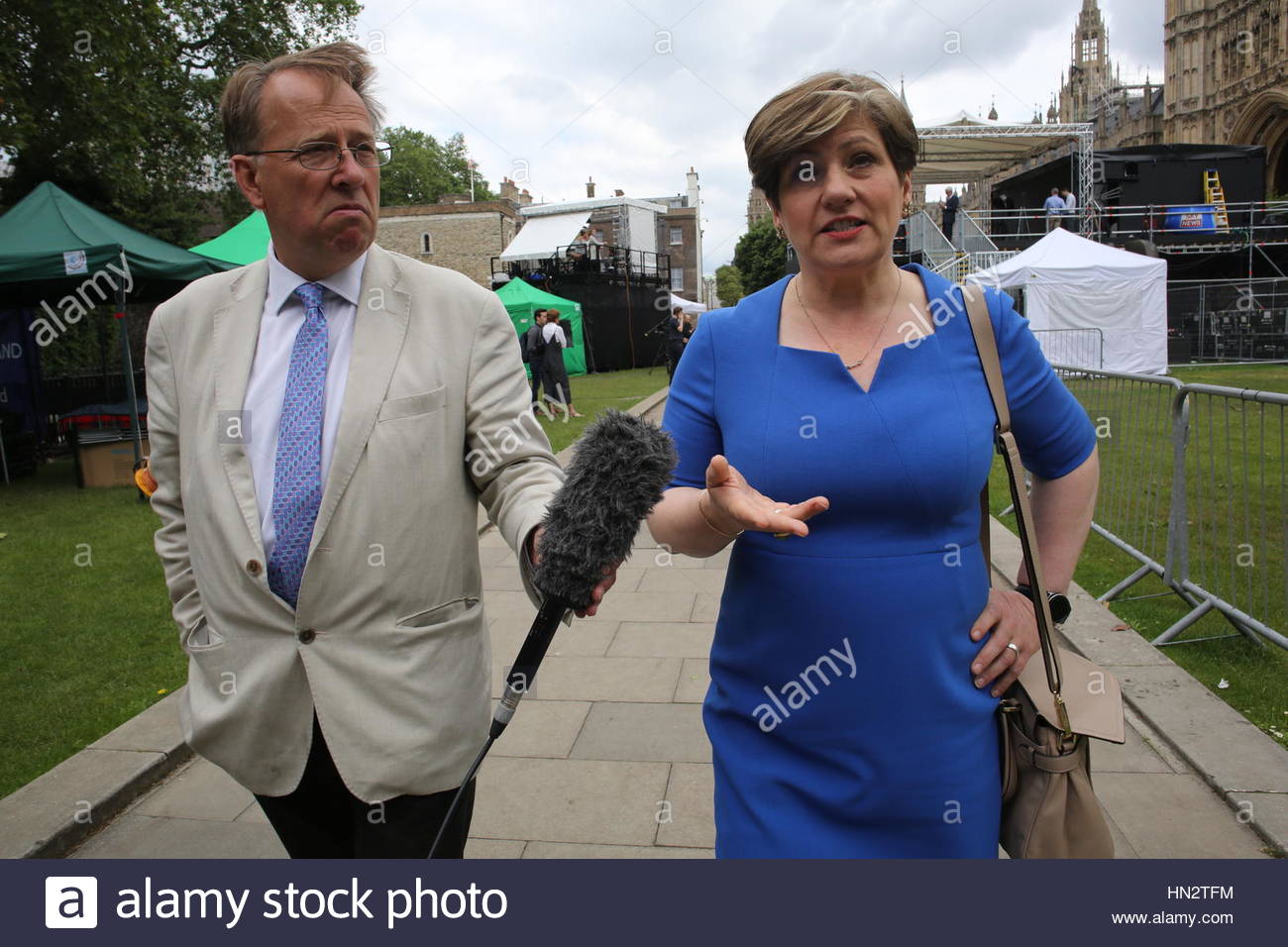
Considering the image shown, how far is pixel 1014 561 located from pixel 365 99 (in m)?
5.41

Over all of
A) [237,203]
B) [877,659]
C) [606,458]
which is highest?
[237,203]

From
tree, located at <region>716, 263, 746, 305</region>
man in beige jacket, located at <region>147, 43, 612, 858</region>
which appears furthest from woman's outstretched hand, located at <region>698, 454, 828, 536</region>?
tree, located at <region>716, 263, 746, 305</region>

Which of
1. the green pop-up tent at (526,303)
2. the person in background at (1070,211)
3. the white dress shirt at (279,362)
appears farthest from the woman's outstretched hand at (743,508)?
the person in background at (1070,211)

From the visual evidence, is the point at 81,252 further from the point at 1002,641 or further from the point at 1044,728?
the point at 1044,728

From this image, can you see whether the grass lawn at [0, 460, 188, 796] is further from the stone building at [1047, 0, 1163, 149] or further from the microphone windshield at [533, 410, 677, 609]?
the stone building at [1047, 0, 1163, 149]

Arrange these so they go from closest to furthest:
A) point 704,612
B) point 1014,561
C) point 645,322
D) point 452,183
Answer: point 704,612
point 1014,561
point 645,322
point 452,183

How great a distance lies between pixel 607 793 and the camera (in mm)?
3432

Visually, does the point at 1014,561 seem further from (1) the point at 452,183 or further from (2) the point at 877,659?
(1) the point at 452,183

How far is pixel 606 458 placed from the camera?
4.61 feet

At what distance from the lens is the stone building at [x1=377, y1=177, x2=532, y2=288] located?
45.9 m

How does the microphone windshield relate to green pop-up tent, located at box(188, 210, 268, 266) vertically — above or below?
below

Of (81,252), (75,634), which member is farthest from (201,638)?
(81,252)

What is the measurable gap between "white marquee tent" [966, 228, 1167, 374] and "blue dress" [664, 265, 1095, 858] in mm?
15788

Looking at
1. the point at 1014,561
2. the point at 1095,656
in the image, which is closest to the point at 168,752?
the point at 1095,656
